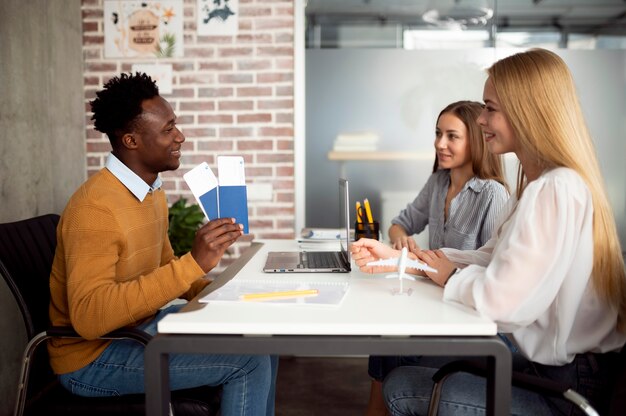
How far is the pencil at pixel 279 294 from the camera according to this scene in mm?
1515

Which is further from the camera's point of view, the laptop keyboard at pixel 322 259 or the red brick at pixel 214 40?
the red brick at pixel 214 40

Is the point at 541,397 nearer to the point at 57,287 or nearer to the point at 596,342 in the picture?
the point at 596,342

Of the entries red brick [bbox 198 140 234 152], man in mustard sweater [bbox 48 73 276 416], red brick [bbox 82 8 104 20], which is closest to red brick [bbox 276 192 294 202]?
red brick [bbox 198 140 234 152]

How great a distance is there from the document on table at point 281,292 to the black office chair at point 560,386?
1.05 feet

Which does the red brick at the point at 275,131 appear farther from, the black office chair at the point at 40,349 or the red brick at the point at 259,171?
the black office chair at the point at 40,349

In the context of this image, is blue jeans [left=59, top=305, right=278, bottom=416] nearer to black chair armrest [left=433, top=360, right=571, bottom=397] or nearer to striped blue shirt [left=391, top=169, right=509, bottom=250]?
black chair armrest [left=433, top=360, right=571, bottom=397]

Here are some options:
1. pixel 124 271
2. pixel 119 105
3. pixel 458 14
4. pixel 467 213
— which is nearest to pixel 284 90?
pixel 458 14

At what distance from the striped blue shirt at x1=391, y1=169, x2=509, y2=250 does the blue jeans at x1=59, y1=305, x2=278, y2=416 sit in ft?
3.62

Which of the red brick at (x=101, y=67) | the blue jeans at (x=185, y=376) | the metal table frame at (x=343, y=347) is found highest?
the red brick at (x=101, y=67)

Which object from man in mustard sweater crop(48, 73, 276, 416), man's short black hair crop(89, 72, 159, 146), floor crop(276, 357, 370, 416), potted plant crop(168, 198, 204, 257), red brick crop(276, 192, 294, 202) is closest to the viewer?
man in mustard sweater crop(48, 73, 276, 416)

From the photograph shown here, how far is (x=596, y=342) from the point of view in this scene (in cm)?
151

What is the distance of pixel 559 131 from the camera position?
1.56m

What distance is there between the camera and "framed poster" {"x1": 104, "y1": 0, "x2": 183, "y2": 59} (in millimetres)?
3594

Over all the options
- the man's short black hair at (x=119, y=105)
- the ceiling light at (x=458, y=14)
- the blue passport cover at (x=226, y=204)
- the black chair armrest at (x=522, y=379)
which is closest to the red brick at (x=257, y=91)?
the ceiling light at (x=458, y=14)
